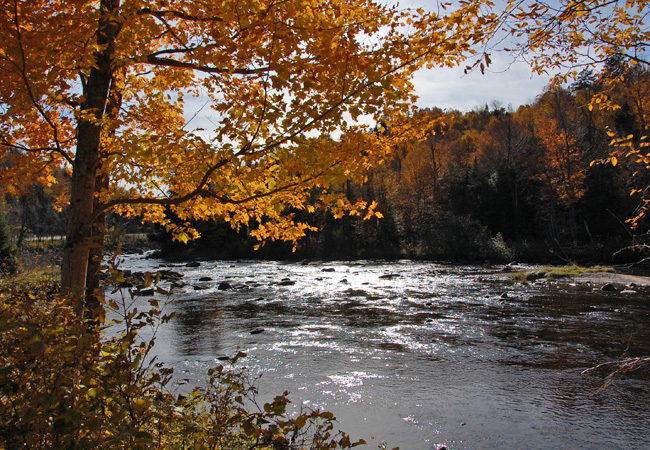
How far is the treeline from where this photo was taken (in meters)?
33.0

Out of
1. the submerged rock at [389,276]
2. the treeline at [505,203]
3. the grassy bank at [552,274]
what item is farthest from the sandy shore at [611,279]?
the submerged rock at [389,276]

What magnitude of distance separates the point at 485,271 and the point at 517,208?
18.2m

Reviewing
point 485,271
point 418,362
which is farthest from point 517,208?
point 418,362

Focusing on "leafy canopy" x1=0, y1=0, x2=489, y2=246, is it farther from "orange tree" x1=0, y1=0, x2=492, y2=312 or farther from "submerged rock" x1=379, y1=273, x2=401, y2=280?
"submerged rock" x1=379, y1=273, x2=401, y2=280

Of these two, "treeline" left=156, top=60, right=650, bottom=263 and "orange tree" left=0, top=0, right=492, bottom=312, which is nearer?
"orange tree" left=0, top=0, right=492, bottom=312

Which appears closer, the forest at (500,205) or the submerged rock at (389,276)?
the submerged rock at (389,276)

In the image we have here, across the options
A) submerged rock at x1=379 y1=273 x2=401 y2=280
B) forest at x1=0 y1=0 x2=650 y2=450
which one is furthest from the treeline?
forest at x1=0 y1=0 x2=650 y2=450

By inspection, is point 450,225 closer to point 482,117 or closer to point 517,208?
point 517,208

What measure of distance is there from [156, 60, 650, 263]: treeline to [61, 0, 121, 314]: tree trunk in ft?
98.3

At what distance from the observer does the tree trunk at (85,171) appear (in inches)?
157

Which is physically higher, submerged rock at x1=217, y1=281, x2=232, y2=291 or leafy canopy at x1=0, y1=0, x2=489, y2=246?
leafy canopy at x1=0, y1=0, x2=489, y2=246

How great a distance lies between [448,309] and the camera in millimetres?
14453

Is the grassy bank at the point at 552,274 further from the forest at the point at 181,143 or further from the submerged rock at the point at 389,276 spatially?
the forest at the point at 181,143

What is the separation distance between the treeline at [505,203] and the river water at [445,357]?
16619 mm
